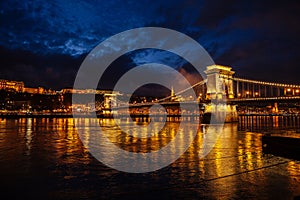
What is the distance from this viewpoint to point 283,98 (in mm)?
41000

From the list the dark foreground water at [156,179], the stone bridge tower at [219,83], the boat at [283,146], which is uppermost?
the stone bridge tower at [219,83]

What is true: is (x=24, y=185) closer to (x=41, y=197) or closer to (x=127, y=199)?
(x=41, y=197)

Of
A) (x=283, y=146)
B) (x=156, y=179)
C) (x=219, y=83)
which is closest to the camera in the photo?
(x=156, y=179)

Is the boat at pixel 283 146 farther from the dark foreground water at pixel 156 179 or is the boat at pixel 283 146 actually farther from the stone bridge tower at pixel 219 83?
the stone bridge tower at pixel 219 83

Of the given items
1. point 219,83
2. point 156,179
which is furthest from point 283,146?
point 219,83

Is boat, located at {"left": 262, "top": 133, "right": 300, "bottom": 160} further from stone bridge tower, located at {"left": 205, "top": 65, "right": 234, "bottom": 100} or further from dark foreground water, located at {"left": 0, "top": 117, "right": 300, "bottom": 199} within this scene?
stone bridge tower, located at {"left": 205, "top": 65, "right": 234, "bottom": 100}

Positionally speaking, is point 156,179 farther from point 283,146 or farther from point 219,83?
point 219,83

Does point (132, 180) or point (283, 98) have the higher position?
point (283, 98)

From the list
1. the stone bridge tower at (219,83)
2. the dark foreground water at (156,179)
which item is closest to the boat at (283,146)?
the dark foreground water at (156,179)

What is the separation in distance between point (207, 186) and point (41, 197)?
4.23 m

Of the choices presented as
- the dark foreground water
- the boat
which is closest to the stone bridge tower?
the boat

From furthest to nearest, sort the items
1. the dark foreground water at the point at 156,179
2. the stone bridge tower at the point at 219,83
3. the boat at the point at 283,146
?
the stone bridge tower at the point at 219,83 → the boat at the point at 283,146 → the dark foreground water at the point at 156,179

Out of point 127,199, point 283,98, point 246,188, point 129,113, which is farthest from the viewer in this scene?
point 129,113

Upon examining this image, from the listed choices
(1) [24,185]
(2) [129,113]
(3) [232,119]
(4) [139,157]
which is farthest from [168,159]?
(2) [129,113]
